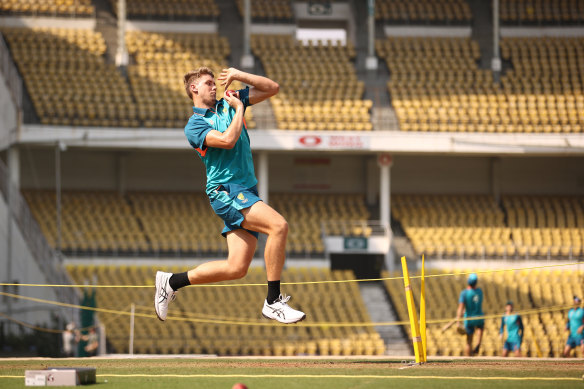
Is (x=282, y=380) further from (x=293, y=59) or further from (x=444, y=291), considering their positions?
(x=293, y=59)

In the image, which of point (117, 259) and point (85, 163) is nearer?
point (117, 259)

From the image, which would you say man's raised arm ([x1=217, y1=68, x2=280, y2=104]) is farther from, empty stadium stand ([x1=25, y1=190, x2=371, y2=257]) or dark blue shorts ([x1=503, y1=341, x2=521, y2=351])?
empty stadium stand ([x1=25, y1=190, x2=371, y2=257])

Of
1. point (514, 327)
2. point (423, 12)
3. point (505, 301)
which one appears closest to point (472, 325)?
point (514, 327)

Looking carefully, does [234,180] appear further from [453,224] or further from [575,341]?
[453,224]

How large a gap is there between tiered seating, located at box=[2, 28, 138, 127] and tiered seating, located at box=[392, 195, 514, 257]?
31.3ft

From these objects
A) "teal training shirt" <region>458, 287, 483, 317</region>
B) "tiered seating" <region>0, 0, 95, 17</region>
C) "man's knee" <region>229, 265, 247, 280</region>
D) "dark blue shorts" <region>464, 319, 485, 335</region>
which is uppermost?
"tiered seating" <region>0, 0, 95, 17</region>

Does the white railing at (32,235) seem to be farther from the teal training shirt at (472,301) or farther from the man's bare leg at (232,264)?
the man's bare leg at (232,264)

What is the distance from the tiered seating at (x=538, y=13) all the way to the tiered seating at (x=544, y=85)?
1.19 metres

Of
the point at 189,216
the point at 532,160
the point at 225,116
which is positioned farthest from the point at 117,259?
the point at 225,116

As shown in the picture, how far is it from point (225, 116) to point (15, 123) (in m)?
20.2

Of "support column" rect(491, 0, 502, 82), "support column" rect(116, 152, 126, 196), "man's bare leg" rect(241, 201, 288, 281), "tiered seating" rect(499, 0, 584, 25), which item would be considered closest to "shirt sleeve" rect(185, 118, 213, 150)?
"man's bare leg" rect(241, 201, 288, 281)

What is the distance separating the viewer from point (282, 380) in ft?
26.9

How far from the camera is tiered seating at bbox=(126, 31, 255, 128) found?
2866cm

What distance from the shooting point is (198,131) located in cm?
809
